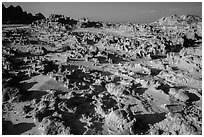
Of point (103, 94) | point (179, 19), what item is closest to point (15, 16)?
point (179, 19)

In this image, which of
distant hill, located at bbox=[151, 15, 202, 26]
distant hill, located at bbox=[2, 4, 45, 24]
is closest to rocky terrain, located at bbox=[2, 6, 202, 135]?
distant hill, located at bbox=[151, 15, 202, 26]

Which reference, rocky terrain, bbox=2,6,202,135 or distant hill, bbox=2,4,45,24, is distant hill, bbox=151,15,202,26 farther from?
distant hill, bbox=2,4,45,24

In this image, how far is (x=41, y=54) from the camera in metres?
9.74

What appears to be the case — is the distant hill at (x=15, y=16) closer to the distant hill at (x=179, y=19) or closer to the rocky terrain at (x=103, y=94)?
the rocky terrain at (x=103, y=94)

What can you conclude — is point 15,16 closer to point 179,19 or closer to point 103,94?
point 179,19

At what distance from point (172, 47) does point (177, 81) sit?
174 inches

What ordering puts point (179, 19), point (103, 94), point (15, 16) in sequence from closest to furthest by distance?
1. point (103, 94)
2. point (179, 19)
3. point (15, 16)

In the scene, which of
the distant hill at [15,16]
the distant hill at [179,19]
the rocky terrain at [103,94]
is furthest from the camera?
the distant hill at [179,19]

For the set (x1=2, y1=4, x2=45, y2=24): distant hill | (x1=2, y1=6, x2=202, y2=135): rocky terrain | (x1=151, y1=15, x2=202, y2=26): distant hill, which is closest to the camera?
(x1=2, y1=6, x2=202, y2=135): rocky terrain

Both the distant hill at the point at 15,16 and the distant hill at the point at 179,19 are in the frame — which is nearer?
the distant hill at the point at 15,16

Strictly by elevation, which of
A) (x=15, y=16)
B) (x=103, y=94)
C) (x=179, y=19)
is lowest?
(x=103, y=94)

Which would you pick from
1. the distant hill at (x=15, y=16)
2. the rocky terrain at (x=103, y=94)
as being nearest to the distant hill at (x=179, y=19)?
the rocky terrain at (x=103, y=94)

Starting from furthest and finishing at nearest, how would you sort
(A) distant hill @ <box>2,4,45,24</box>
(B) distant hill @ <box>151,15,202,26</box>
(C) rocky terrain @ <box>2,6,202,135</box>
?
(B) distant hill @ <box>151,15,202,26</box> < (A) distant hill @ <box>2,4,45,24</box> < (C) rocky terrain @ <box>2,6,202,135</box>

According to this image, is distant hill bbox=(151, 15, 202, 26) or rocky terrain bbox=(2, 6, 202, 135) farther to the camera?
distant hill bbox=(151, 15, 202, 26)
